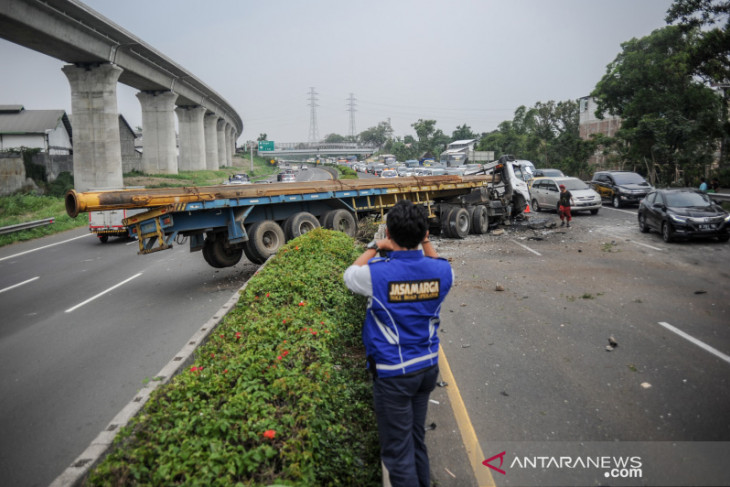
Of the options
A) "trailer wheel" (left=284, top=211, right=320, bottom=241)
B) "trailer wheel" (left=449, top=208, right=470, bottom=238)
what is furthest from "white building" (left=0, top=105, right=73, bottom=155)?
"trailer wheel" (left=449, top=208, right=470, bottom=238)

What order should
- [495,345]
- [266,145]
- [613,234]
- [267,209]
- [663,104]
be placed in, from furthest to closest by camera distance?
1. [266,145]
2. [663,104]
3. [613,234]
4. [267,209]
5. [495,345]

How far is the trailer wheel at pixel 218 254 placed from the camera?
1226cm

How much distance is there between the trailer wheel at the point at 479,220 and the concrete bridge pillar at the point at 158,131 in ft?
112

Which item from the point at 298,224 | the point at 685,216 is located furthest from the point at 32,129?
the point at 685,216

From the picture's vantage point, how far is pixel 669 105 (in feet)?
107

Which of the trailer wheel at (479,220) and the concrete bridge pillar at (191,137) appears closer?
the trailer wheel at (479,220)

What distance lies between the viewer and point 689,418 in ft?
15.6

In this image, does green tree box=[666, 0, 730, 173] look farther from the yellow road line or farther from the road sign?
the road sign

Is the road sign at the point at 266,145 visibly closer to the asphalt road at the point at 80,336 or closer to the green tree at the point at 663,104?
the green tree at the point at 663,104

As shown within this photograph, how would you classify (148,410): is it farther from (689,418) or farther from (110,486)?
(689,418)

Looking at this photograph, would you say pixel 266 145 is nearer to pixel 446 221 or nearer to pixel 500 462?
pixel 446 221

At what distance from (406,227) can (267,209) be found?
32.0ft

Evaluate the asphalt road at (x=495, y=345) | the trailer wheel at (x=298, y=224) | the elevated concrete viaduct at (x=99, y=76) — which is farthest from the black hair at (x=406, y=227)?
the elevated concrete viaduct at (x=99, y=76)

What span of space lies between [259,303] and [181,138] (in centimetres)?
5481
